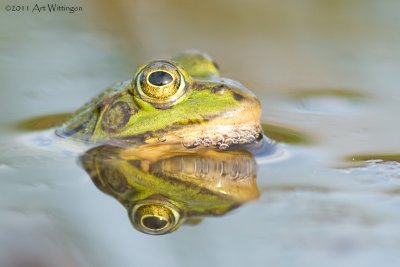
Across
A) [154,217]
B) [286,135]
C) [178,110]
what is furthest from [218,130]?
[154,217]

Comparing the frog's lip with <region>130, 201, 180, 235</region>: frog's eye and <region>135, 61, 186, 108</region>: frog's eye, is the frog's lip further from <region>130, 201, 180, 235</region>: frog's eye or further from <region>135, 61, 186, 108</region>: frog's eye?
<region>130, 201, 180, 235</region>: frog's eye

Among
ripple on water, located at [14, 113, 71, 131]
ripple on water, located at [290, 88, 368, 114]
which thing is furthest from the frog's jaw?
ripple on water, located at [290, 88, 368, 114]

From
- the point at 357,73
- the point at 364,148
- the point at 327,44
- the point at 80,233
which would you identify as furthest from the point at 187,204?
the point at 327,44

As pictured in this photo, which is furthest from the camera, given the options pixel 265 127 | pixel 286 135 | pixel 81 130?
pixel 265 127

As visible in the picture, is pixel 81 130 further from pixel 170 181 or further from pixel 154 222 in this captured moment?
pixel 154 222

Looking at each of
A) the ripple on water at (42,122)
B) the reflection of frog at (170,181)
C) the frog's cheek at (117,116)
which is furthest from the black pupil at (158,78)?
the ripple on water at (42,122)
